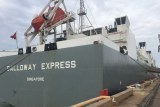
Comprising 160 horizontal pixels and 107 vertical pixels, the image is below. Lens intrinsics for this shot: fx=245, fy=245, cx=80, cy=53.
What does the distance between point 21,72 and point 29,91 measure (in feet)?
3.71

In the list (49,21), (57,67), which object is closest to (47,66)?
(57,67)

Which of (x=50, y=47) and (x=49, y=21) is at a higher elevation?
(x=49, y=21)

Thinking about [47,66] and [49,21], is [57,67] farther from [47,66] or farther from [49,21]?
[49,21]

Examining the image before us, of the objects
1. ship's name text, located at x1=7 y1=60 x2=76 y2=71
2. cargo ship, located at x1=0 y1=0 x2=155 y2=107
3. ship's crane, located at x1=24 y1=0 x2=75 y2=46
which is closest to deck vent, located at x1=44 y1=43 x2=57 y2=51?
cargo ship, located at x1=0 y1=0 x2=155 y2=107

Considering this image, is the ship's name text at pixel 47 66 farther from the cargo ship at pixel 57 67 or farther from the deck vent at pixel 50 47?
the deck vent at pixel 50 47

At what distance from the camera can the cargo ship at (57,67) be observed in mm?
10172

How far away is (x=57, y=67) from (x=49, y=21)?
14.3 feet

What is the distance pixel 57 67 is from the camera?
1113 centimetres

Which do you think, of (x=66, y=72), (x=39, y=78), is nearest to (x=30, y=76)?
(x=39, y=78)

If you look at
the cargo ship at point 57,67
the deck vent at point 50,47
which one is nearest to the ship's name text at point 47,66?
the cargo ship at point 57,67

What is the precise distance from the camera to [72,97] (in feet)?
34.3

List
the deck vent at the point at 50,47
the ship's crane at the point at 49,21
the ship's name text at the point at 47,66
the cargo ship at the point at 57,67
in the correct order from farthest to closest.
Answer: the ship's crane at the point at 49,21 → the deck vent at the point at 50,47 → the ship's name text at the point at 47,66 → the cargo ship at the point at 57,67

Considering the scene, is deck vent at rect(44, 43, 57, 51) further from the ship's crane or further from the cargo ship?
the ship's crane

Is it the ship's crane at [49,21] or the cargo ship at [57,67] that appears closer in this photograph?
the cargo ship at [57,67]
